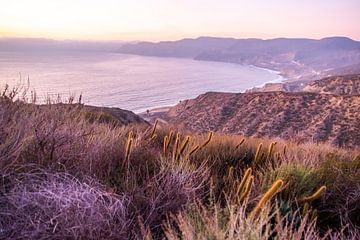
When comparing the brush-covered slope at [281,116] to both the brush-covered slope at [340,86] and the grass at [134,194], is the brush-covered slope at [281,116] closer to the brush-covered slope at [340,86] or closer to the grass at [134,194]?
the brush-covered slope at [340,86]

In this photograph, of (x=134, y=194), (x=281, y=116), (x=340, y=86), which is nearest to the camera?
(x=134, y=194)

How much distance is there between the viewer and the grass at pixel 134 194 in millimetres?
3088

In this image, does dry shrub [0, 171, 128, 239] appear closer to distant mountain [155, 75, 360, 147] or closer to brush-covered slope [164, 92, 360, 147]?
distant mountain [155, 75, 360, 147]

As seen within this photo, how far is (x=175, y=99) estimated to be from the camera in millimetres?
87000

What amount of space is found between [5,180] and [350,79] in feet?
236

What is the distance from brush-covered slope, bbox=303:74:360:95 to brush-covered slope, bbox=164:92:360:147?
17489mm

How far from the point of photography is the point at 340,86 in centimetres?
6769

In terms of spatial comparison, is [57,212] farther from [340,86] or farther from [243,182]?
[340,86]

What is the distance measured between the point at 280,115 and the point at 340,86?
28.4m

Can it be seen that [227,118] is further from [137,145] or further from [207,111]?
[137,145]

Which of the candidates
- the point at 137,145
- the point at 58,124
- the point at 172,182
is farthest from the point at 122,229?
the point at 137,145

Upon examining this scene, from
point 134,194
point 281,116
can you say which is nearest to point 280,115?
point 281,116

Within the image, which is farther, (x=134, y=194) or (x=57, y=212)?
(x=134, y=194)

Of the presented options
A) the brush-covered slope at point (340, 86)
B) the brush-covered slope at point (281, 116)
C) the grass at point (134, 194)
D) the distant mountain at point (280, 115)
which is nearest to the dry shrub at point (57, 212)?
the grass at point (134, 194)
